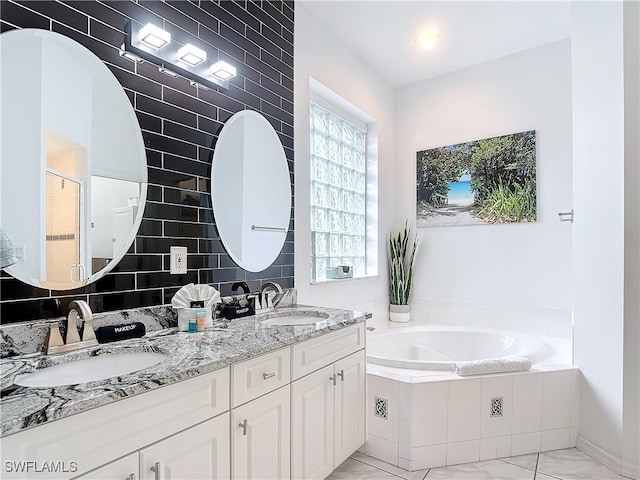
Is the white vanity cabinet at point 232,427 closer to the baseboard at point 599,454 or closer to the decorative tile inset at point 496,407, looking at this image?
the decorative tile inset at point 496,407

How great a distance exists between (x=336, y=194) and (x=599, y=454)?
2367mm

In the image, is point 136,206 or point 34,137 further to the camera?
point 136,206

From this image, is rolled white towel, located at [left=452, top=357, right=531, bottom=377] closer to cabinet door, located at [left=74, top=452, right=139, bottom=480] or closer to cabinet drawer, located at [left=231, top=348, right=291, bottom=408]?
cabinet drawer, located at [left=231, top=348, right=291, bottom=408]

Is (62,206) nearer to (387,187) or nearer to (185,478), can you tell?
(185,478)

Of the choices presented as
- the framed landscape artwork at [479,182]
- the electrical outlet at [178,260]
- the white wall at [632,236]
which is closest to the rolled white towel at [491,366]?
the white wall at [632,236]

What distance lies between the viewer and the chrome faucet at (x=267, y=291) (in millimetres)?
2178

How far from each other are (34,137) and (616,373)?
2877 millimetres

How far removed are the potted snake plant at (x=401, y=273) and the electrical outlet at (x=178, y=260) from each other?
229cm

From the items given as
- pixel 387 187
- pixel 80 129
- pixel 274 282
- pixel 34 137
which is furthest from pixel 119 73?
pixel 387 187

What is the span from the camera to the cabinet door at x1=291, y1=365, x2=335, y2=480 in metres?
1.59

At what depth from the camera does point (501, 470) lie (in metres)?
2.09

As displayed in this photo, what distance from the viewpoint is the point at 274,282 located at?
7.66 ft

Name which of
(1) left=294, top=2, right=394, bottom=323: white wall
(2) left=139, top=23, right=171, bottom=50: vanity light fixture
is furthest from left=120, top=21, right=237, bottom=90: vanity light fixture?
→ (1) left=294, top=2, right=394, bottom=323: white wall

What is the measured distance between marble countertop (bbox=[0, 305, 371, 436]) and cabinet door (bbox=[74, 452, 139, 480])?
0.54ft
